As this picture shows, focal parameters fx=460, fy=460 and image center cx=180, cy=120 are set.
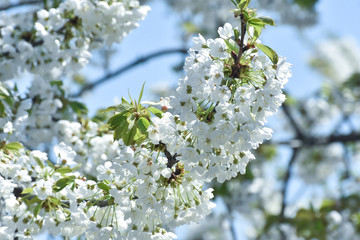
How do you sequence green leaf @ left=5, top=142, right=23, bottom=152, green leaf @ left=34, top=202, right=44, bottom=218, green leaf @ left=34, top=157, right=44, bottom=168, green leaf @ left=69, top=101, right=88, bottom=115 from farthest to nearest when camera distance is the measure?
green leaf @ left=69, top=101, right=88, bottom=115, green leaf @ left=5, top=142, right=23, bottom=152, green leaf @ left=34, top=157, right=44, bottom=168, green leaf @ left=34, top=202, right=44, bottom=218

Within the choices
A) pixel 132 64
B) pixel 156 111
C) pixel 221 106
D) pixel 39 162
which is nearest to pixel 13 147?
pixel 39 162

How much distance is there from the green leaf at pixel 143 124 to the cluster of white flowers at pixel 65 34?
5.63 feet

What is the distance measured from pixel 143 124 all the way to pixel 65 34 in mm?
1929

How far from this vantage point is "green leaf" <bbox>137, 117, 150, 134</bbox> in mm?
2635

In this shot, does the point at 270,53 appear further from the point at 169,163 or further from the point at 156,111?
the point at 169,163

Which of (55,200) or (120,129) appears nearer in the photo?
(120,129)

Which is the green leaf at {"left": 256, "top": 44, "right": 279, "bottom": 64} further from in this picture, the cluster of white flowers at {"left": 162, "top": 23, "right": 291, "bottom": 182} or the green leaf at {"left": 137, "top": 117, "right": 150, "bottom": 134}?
the green leaf at {"left": 137, "top": 117, "right": 150, "bottom": 134}

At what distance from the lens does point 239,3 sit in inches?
101

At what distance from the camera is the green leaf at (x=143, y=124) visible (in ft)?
8.64

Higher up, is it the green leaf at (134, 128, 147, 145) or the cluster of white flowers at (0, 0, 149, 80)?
the cluster of white flowers at (0, 0, 149, 80)

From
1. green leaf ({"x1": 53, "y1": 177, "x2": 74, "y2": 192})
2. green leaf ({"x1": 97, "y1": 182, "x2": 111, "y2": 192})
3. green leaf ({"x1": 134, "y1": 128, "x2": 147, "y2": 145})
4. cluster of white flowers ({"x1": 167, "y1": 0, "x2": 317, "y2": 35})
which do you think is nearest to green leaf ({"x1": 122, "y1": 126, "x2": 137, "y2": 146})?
green leaf ({"x1": 134, "y1": 128, "x2": 147, "y2": 145})

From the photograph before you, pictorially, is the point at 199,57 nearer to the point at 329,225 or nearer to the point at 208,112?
the point at 208,112

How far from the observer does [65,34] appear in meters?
4.20

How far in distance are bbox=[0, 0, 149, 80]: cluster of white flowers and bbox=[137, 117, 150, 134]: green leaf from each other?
172 cm
